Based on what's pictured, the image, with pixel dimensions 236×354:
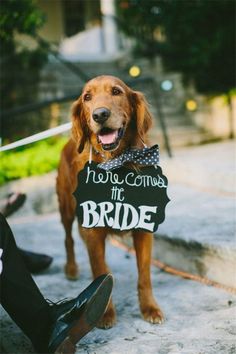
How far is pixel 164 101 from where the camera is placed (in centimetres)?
942

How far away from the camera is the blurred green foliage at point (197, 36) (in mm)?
8125

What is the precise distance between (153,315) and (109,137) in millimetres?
987

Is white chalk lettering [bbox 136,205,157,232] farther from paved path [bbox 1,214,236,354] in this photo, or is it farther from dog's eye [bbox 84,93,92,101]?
dog's eye [bbox 84,93,92,101]

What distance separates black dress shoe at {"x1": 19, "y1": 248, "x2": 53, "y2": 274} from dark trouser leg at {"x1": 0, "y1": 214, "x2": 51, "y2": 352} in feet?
4.15

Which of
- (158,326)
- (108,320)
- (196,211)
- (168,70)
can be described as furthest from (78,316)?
(168,70)

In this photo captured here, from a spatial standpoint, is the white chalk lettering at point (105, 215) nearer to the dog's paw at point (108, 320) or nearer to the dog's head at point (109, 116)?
the dog's head at point (109, 116)

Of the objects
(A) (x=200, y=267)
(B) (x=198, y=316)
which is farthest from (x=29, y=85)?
(B) (x=198, y=316)

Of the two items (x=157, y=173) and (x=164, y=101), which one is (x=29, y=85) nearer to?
(x=164, y=101)

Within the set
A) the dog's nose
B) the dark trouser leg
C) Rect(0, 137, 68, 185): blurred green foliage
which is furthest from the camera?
Rect(0, 137, 68, 185): blurred green foliage

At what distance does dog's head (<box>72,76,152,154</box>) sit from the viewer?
2.31 m

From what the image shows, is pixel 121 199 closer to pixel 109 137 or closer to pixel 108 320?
pixel 109 137

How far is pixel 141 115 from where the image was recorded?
249cm

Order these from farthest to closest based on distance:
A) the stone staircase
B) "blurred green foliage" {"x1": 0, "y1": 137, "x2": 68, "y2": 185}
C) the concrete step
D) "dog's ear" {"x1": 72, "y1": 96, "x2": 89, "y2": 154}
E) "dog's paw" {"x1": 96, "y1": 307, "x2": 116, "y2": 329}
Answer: the stone staircase → "blurred green foliage" {"x1": 0, "y1": 137, "x2": 68, "y2": 185} → the concrete step → "dog's ear" {"x1": 72, "y1": 96, "x2": 89, "y2": 154} → "dog's paw" {"x1": 96, "y1": 307, "x2": 116, "y2": 329}

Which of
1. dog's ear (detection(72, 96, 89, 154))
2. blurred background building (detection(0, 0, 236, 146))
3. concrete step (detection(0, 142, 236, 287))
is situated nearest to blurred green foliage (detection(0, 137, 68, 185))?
concrete step (detection(0, 142, 236, 287))
